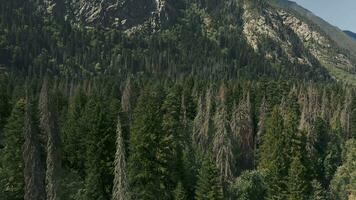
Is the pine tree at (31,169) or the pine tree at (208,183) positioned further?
the pine tree at (208,183)

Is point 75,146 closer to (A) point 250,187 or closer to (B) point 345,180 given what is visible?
(A) point 250,187

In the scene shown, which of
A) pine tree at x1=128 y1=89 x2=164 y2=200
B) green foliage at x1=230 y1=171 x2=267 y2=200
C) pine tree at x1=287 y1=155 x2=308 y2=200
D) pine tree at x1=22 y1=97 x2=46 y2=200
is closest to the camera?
pine tree at x1=22 y1=97 x2=46 y2=200

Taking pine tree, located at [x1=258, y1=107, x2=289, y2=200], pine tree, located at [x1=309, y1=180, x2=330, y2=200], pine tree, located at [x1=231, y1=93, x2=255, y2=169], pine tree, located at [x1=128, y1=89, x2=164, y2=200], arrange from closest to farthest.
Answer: pine tree, located at [x1=128, y1=89, x2=164, y2=200] → pine tree, located at [x1=258, y1=107, x2=289, y2=200] → pine tree, located at [x1=309, y1=180, x2=330, y2=200] → pine tree, located at [x1=231, y1=93, x2=255, y2=169]

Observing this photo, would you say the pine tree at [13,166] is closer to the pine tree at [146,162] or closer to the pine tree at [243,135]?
the pine tree at [146,162]

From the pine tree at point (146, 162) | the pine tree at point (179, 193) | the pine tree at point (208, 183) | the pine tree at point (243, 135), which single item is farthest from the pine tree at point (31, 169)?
the pine tree at point (243, 135)

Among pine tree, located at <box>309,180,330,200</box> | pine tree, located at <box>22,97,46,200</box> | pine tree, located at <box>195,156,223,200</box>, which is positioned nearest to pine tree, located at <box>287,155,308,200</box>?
pine tree, located at <box>309,180,330,200</box>

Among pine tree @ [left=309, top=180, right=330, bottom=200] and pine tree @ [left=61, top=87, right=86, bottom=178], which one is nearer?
pine tree @ [left=61, top=87, right=86, bottom=178]

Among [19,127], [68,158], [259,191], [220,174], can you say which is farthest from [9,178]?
[259,191]

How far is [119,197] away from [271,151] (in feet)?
125

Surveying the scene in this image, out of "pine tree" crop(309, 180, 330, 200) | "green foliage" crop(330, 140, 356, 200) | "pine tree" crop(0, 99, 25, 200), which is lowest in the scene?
"green foliage" crop(330, 140, 356, 200)

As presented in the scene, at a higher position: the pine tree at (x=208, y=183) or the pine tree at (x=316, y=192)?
the pine tree at (x=208, y=183)

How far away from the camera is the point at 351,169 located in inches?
3467

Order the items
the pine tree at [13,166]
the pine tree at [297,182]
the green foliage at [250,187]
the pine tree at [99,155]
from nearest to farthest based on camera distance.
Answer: the pine tree at [13,166] < the pine tree at [99,155] < the pine tree at [297,182] < the green foliage at [250,187]

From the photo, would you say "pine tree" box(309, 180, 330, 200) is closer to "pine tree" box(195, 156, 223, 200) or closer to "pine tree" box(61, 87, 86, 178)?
"pine tree" box(195, 156, 223, 200)
